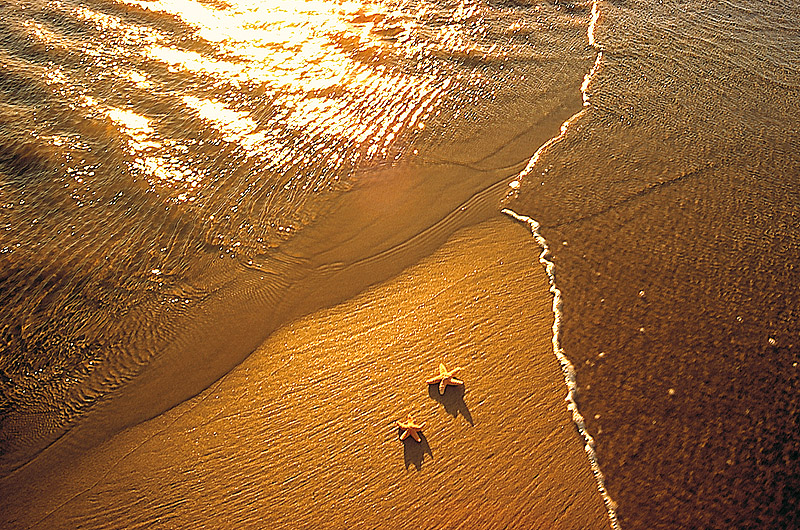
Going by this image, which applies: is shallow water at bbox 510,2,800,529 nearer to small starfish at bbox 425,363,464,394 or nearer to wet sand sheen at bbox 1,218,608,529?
wet sand sheen at bbox 1,218,608,529

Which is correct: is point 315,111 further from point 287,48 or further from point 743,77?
point 743,77

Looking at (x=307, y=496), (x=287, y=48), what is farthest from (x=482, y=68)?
(x=307, y=496)

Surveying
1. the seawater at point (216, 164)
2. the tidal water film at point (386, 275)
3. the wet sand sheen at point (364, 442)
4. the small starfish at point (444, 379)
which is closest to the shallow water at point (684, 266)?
the tidal water film at point (386, 275)

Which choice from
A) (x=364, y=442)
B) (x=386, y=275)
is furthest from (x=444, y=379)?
(x=386, y=275)

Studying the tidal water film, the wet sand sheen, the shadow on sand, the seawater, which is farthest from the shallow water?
the shadow on sand

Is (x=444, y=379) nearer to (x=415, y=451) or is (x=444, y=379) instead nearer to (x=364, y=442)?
(x=415, y=451)

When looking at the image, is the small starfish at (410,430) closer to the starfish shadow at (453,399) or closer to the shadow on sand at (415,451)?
the shadow on sand at (415,451)
